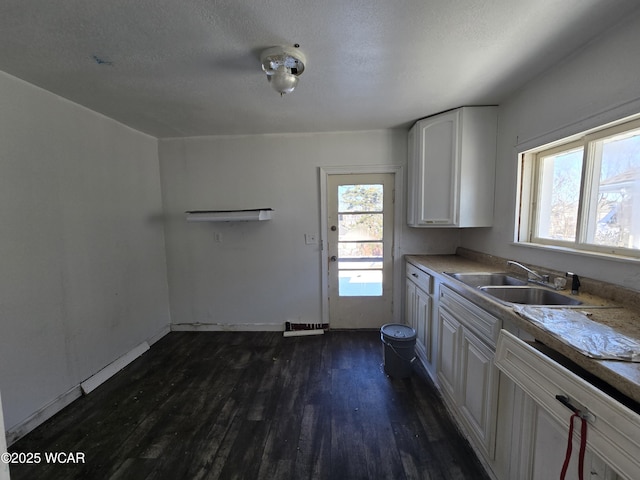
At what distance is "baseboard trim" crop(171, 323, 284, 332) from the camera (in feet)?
10.1

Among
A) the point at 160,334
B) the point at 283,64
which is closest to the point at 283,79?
the point at 283,64

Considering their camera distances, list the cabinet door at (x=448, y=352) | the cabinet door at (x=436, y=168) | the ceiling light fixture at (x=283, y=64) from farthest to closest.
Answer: the cabinet door at (x=436, y=168) < the cabinet door at (x=448, y=352) < the ceiling light fixture at (x=283, y=64)

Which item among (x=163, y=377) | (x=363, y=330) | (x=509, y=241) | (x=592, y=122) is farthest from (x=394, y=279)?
(x=163, y=377)

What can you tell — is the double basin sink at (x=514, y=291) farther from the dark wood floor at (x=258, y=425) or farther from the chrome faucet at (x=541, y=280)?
the dark wood floor at (x=258, y=425)

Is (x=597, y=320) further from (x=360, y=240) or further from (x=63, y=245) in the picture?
(x=63, y=245)

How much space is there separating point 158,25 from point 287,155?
5.69 feet

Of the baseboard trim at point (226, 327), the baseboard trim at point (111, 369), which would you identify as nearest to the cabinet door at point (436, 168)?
the baseboard trim at point (226, 327)

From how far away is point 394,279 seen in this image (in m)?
2.95

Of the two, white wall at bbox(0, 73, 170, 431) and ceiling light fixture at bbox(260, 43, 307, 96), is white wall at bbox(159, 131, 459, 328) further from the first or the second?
ceiling light fixture at bbox(260, 43, 307, 96)

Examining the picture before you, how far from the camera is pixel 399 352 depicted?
2.10 meters

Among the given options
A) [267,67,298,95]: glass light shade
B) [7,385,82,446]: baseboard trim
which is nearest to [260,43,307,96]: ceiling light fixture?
[267,67,298,95]: glass light shade

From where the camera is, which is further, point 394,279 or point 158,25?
point 394,279

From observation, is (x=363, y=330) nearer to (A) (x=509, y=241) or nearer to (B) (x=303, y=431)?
(B) (x=303, y=431)

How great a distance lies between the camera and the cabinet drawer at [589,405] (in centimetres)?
58
